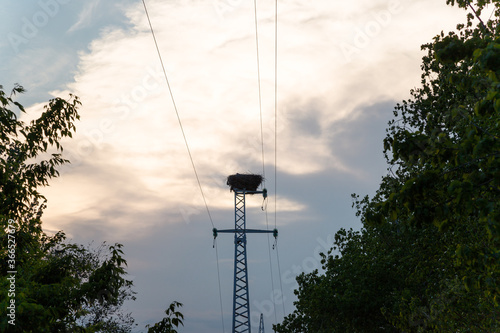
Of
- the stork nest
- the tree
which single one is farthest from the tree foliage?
the stork nest

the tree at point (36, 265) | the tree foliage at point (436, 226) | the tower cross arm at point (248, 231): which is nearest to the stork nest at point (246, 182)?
the tower cross arm at point (248, 231)

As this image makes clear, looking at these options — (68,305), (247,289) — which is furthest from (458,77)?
(247,289)

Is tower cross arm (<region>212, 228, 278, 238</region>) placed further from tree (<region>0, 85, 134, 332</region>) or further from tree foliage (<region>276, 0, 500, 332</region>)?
tree (<region>0, 85, 134, 332</region>)

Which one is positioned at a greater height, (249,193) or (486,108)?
(249,193)

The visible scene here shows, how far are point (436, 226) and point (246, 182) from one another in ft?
108

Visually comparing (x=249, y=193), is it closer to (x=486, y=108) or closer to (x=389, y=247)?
(x=389, y=247)

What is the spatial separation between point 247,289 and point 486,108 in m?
32.4

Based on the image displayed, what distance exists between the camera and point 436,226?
10406mm

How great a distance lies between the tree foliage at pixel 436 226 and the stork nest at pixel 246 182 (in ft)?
44.1

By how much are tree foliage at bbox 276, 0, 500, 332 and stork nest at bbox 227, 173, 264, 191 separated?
13449 millimetres

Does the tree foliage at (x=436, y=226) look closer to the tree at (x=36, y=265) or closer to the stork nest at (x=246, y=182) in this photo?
the tree at (x=36, y=265)

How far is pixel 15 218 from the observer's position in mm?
10016

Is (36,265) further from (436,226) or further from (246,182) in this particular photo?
(246,182)

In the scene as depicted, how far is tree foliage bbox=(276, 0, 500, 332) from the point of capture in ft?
23.1
